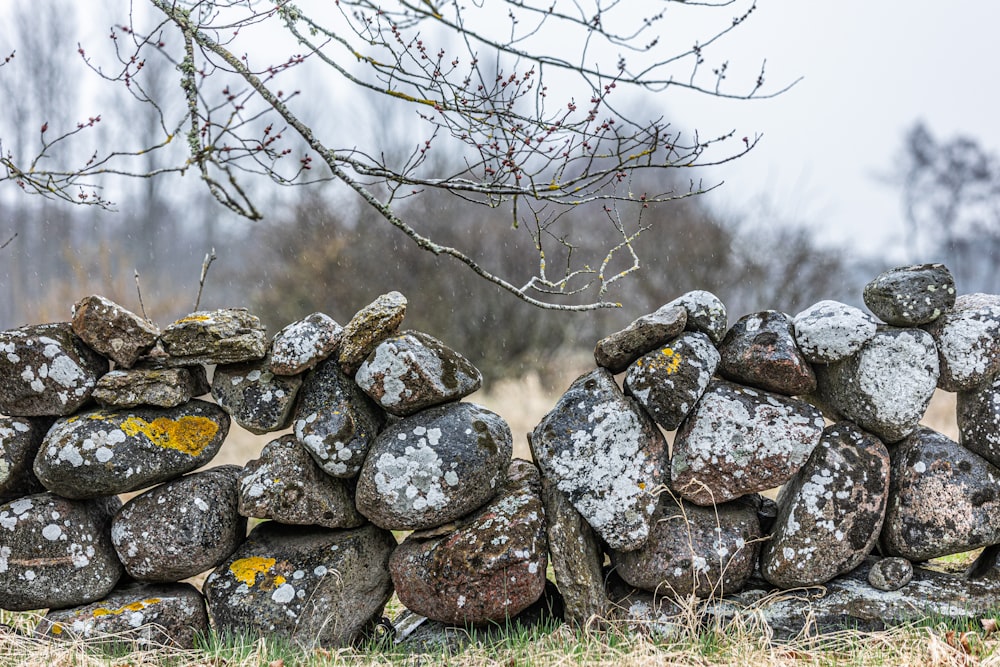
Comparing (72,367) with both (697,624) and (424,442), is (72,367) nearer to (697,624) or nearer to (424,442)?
(424,442)

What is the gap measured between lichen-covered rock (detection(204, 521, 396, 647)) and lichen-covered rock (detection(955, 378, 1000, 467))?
2430 mm

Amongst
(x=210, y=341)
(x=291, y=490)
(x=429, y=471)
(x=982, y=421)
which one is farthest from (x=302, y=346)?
(x=982, y=421)

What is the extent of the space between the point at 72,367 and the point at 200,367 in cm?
48

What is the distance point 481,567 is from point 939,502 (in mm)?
1776

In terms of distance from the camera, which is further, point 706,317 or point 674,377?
point 706,317

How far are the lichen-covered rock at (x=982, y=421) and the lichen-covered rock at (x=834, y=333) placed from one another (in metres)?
0.52

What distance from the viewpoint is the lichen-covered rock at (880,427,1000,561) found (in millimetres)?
2758

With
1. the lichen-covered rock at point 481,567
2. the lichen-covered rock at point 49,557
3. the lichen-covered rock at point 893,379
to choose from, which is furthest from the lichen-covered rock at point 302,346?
the lichen-covered rock at point 893,379

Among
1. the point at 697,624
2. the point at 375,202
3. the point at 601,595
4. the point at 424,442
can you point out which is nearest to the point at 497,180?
the point at 375,202

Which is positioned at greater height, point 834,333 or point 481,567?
point 834,333

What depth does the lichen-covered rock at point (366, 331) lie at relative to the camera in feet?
9.46

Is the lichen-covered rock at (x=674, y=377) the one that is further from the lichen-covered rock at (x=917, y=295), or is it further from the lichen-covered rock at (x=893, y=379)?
the lichen-covered rock at (x=917, y=295)

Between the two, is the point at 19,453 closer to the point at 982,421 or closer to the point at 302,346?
the point at 302,346

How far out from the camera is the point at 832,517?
2.75 m
